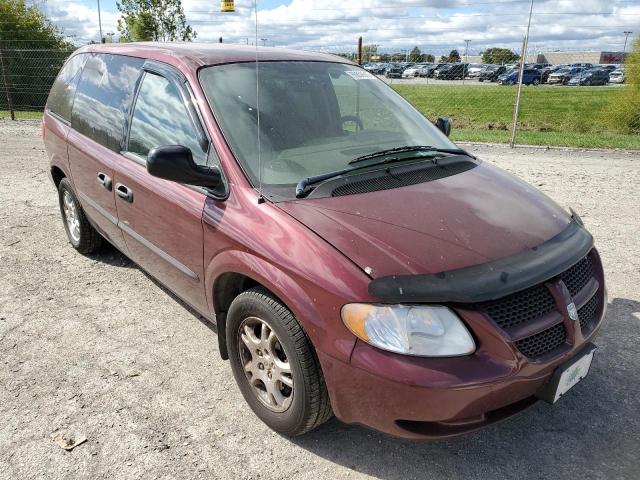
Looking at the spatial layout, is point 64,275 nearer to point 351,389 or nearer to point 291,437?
point 291,437

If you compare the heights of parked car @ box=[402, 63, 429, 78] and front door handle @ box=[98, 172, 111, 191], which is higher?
parked car @ box=[402, 63, 429, 78]

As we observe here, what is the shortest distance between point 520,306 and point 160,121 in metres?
2.32

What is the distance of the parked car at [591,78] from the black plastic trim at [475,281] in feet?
107

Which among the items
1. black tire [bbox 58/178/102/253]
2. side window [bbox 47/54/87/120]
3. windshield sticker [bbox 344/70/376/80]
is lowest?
black tire [bbox 58/178/102/253]

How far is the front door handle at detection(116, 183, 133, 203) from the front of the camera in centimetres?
350

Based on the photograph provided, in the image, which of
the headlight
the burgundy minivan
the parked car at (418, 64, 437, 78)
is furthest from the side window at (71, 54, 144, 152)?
the parked car at (418, 64, 437, 78)

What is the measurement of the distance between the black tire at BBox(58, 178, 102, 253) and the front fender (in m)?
2.67

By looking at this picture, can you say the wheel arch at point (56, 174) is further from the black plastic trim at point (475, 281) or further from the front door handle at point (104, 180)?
the black plastic trim at point (475, 281)

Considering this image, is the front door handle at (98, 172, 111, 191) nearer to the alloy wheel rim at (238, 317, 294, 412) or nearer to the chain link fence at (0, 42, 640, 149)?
the alloy wheel rim at (238, 317, 294, 412)

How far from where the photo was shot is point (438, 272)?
2193 millimetres

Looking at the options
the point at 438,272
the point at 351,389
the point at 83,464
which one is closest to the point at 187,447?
the point at 83,464

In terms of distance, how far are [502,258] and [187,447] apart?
1.72 m

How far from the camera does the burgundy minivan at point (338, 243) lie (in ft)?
6.93

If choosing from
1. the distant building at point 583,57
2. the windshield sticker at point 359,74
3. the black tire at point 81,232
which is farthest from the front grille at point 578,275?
the distant building at point 583,57
